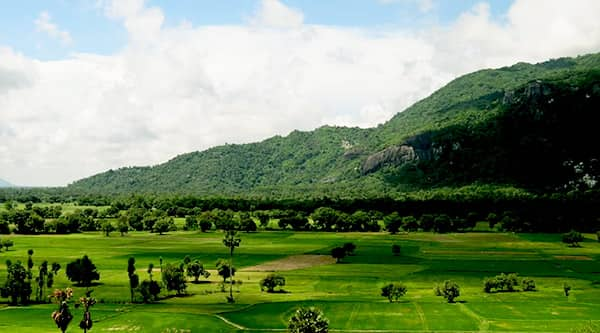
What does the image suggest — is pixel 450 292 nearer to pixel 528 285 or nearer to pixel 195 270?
pixel 528 285

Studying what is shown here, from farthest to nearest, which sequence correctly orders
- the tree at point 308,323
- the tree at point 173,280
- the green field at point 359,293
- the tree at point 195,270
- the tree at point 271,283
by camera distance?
the tree at point 195,270
the tree at point 271,283
the tree at point 173,280
the green field at point 359,293
the tree at point 308,323

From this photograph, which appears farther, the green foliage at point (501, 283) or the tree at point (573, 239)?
the tree at point (573, 239)

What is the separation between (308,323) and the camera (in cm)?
7906

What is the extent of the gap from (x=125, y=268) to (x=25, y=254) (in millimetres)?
39882

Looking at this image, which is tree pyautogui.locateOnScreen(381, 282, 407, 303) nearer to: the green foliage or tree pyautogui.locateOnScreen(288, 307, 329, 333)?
the green foliage

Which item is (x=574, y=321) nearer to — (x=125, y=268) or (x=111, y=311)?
(x=111, y=311)

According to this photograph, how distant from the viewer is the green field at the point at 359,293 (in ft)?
301

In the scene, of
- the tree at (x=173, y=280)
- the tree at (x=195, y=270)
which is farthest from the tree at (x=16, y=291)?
the tree at (x=195, y=270)

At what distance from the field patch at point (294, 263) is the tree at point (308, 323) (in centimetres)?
6729

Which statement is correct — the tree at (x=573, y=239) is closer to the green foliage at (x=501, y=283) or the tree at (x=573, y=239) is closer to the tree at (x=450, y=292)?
the green foliage at (x=501, y=283)

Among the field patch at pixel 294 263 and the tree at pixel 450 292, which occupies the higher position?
the field patch at pixel 294 263

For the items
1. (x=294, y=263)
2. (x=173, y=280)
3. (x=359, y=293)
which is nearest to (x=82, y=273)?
(x=173, y=280)

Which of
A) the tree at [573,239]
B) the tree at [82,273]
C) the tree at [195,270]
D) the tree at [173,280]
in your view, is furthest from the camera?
the tree at [573,239]

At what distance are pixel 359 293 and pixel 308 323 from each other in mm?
41720
